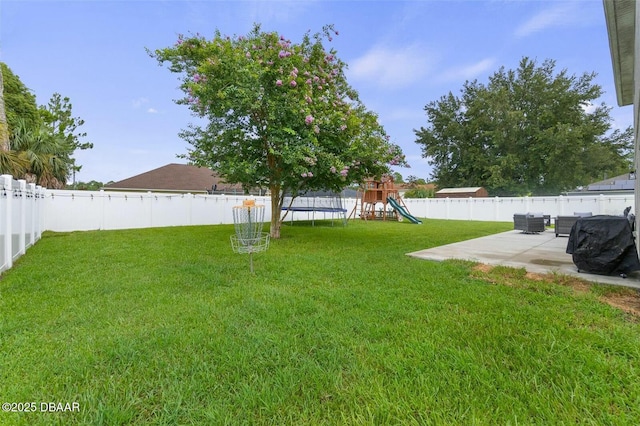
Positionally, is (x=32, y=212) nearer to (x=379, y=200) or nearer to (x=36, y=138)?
(x=36, y=138)

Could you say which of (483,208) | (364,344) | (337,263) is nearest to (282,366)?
(364,344)

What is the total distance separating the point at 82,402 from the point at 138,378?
285 millimetres

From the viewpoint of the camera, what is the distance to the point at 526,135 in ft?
79.5

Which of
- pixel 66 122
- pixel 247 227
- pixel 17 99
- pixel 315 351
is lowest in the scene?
pixel 315 351

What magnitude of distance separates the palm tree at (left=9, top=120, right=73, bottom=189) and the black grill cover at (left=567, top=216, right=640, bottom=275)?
14220 mm

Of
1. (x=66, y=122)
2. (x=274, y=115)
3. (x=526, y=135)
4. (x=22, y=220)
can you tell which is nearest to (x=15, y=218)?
(x=22, y=220)

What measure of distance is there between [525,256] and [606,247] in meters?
1.73

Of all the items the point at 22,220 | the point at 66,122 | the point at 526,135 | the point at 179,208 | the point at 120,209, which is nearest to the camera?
the point at 22,220

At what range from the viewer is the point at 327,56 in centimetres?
785

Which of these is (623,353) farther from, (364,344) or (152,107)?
(152,107)

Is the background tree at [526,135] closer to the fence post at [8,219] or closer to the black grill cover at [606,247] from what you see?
the black grill cover at [606,247]

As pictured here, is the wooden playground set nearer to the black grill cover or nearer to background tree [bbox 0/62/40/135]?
the black grill cover

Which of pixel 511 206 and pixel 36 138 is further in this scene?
pixel 511 206

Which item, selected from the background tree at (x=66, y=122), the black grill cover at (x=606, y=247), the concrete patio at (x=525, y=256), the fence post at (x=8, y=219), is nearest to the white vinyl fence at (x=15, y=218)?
the fence post at (x=8, y=219)
